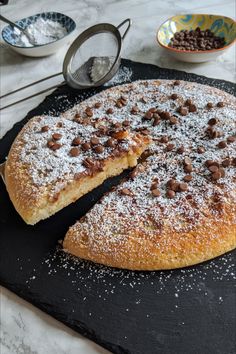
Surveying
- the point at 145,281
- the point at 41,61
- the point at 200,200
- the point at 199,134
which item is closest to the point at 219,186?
the point at 200,200

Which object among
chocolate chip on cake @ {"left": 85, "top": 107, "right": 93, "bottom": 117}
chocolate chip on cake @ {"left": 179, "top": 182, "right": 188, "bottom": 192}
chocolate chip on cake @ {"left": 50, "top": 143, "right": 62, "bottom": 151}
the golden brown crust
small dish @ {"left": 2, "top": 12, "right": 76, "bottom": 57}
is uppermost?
small dish @ {"left": 2, "top": 12, "right": 76, "bottom": 57}

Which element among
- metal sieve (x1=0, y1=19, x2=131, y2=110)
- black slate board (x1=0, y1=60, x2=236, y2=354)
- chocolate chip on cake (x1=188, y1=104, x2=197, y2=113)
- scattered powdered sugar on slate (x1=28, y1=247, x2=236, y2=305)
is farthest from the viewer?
metal sieve (x1=0, y1=19, x2=131, y2=110)

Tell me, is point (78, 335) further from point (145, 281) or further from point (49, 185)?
point (49, 185)

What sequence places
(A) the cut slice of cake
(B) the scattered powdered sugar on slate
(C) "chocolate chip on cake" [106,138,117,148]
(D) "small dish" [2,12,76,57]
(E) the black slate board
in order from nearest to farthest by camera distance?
(E) the black slate board → (B) the scattered powdered sugar on slate → (A) the cut slice of cake → (C) "chocolate chip on cake" [106,138,117,148] → (D) "small dish" [2,12,76,57]

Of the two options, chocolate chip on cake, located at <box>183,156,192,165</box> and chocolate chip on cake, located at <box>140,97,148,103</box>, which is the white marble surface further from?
chocolate chip on cake, located at <box>183,156,192,165</box>

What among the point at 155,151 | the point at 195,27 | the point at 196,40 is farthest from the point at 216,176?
the point at 195,27

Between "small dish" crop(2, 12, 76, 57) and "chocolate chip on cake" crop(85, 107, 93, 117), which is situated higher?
"small dish" crop(2, 12, 76, 57)

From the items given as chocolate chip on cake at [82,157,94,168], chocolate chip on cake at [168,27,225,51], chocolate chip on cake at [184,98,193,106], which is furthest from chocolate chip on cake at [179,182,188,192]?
chocolate chip on cake at [168,27,225,51]
